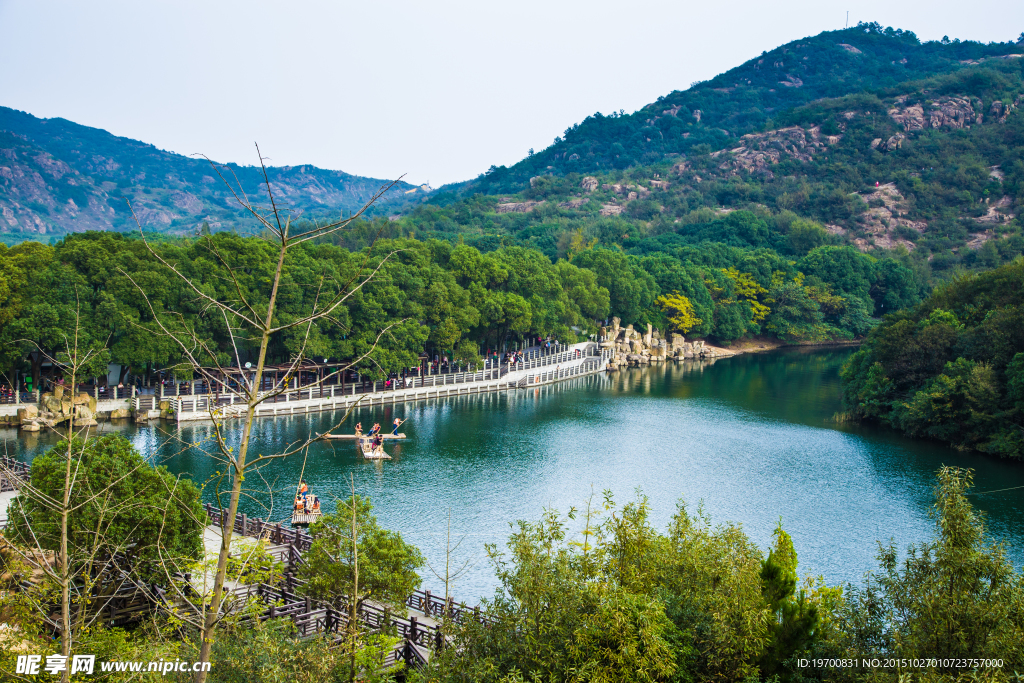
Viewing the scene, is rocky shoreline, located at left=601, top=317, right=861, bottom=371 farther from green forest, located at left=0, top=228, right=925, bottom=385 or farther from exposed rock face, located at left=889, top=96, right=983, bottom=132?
exposed rock face, located at left=889, top=96, right=983, bottom=132

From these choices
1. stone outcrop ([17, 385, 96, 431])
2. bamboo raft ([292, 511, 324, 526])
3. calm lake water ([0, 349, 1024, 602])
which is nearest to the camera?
bamboo raft ([292, 511, 324, 526])

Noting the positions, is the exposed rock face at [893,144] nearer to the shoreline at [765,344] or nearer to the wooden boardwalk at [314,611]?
the shoreline at [765,344]

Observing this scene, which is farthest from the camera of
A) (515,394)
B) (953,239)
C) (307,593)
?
(953,239)

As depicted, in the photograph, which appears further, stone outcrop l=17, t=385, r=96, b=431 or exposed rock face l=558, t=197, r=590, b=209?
exposed rock face l=558, t=197, r=590, b=209

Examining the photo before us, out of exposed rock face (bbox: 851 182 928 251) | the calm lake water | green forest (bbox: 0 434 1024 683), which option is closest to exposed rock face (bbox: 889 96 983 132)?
exposed rock face (bbox: 851 182 928 251)

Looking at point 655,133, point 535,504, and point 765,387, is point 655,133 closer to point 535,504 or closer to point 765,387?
point 765,387

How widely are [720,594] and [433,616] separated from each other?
739cm

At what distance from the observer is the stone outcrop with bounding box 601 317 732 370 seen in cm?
7088

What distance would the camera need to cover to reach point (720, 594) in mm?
13570

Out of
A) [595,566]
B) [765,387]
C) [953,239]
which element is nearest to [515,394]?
[765,387]

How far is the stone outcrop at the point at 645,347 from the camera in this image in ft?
233

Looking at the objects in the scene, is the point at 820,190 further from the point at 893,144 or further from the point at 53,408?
the point at 53,408

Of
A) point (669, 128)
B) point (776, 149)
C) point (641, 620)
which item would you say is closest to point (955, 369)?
point (641, 620)

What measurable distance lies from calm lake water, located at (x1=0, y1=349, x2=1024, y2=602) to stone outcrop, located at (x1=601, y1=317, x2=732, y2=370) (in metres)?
18.9
